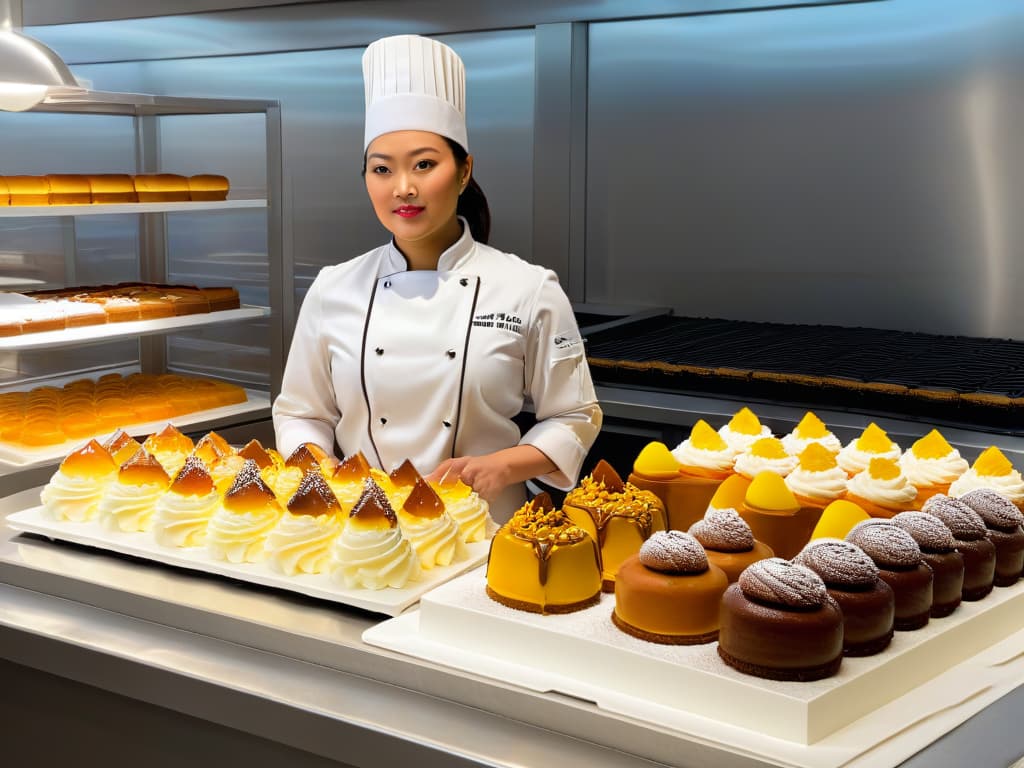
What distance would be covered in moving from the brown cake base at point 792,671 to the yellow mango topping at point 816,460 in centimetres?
51

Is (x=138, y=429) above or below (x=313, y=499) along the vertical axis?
below

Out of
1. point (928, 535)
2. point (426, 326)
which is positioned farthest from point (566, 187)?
point (928, 535)

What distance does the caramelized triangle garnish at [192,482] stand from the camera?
5.26 feet

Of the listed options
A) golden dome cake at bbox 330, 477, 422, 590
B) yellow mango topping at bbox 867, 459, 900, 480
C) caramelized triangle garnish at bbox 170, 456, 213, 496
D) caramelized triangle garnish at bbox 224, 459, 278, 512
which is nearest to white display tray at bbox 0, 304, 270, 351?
caramelized triangle garnish at bbox 170, 456, 213, 496

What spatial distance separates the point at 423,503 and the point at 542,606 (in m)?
0.29

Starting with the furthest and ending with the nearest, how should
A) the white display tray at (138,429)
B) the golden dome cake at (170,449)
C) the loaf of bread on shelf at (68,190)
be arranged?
the loaf of bread on shelf at (68,190)
the white display tray at (138,429)
the golden dome cake at (170,449)

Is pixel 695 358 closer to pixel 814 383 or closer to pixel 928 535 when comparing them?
pixel 814 383

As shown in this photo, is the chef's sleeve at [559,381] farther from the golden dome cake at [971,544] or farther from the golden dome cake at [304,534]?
the golden dome cake at [971,544]

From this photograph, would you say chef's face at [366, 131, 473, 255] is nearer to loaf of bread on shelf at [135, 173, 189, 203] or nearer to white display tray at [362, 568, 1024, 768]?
white display tray at [362, 568, 1024, 768]

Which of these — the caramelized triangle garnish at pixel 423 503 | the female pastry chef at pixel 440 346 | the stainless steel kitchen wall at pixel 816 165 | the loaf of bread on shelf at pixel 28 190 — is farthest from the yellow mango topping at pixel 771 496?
the loaf of bread on shelf at pixel 28 190

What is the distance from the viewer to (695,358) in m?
3.00

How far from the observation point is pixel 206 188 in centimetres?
385

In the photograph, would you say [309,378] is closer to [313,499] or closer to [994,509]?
[313,499]

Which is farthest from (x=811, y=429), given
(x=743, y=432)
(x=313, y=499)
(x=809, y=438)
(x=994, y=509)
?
(x=313, y=499)
